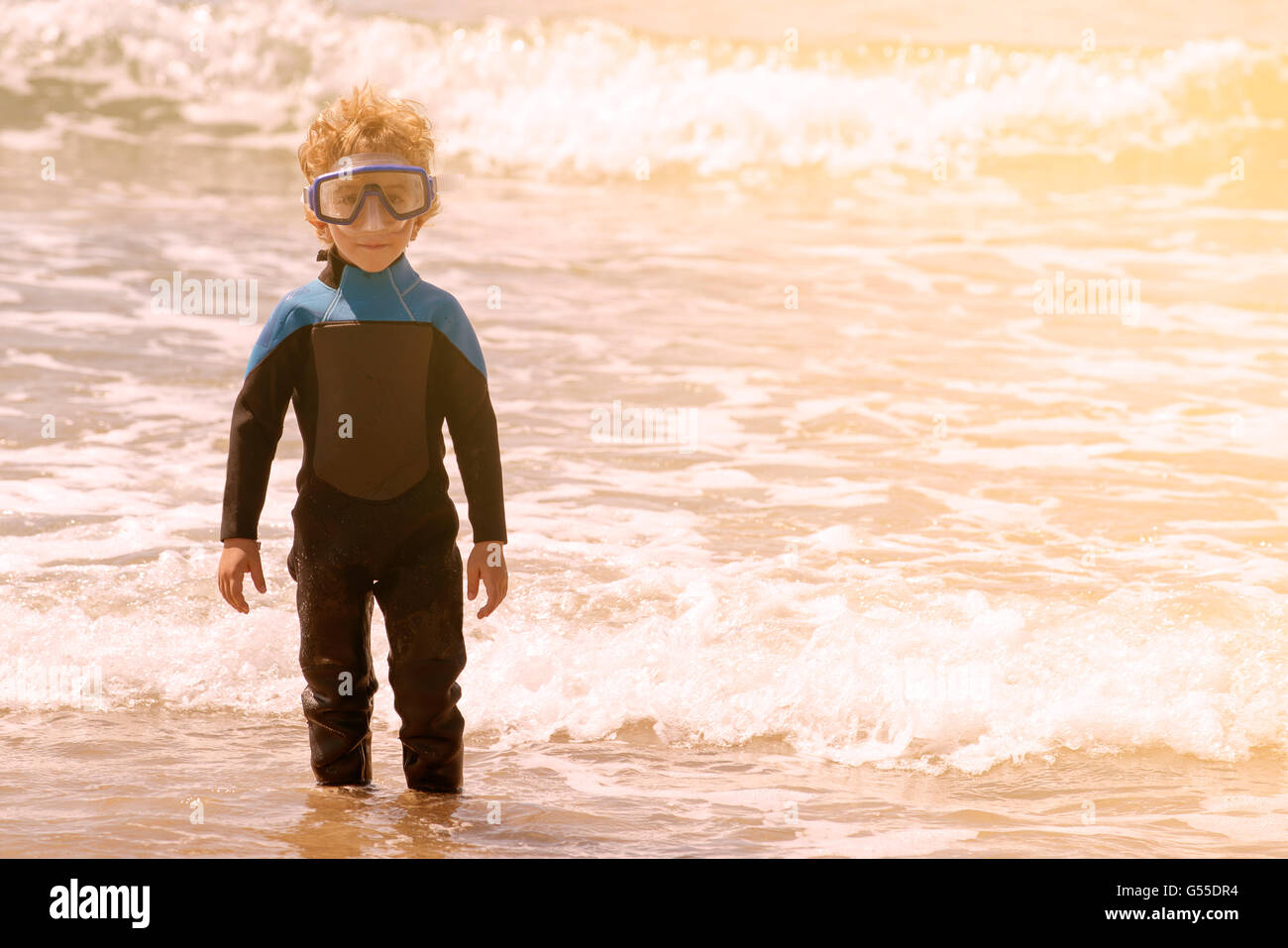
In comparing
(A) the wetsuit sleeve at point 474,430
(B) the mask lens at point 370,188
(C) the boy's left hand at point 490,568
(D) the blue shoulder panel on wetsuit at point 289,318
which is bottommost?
(C) the boy's left hand at point 490,568

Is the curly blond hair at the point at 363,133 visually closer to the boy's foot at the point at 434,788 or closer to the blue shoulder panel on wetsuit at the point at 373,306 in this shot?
the blue shoulder panel on wetsuit at the point at 373,306

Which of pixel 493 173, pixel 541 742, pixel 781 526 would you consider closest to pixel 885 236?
pixel 493 173

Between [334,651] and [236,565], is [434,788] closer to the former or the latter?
[334,651]

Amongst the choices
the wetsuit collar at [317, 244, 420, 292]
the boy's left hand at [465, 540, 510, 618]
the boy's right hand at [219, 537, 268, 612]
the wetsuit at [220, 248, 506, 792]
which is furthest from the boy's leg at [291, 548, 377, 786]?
the wetsuit collar at [317, 244, 420, 292]

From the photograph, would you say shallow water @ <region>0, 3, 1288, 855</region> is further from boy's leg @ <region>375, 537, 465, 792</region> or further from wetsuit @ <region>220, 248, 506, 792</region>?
wetsuit @ <region>220, 248, 506, 792</region>

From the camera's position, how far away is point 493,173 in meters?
17.5

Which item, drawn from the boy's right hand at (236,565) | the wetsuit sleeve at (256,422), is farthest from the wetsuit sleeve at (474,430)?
the boy's right hand at (236,565)

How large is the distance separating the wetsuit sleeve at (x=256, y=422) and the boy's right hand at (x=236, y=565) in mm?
20

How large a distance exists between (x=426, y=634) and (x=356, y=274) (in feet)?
2.84

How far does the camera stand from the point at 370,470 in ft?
11.1

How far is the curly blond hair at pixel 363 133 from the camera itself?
3.37 meters

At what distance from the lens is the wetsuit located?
11.0 ft

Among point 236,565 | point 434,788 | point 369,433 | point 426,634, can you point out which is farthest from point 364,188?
point 434,788

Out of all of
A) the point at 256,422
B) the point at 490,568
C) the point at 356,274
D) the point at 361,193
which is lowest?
the point at 490,568
